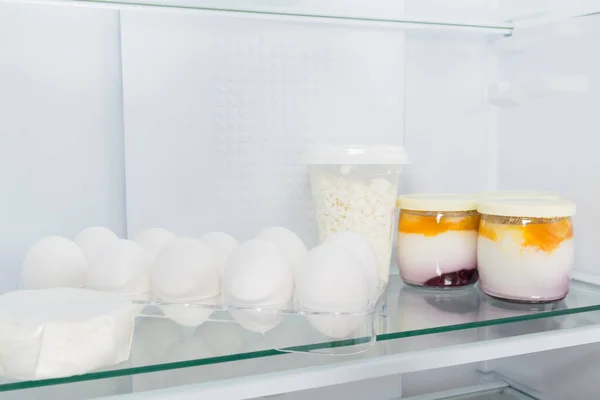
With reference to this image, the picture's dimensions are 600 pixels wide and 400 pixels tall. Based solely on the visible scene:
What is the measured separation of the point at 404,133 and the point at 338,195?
0.97 ft

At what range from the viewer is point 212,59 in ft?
3.11

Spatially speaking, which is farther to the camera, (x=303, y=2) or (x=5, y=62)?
(x=303, y=2)

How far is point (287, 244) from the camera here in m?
0.75

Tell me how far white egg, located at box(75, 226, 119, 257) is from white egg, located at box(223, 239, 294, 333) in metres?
0.18

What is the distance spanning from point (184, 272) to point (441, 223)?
349mm

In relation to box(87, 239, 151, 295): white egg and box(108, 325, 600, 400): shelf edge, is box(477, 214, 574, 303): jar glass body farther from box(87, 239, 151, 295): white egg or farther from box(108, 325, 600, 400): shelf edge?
box(87, 239, 151, 295): white egg

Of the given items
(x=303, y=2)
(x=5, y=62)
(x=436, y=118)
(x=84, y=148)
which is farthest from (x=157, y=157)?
(x=436, y=118)

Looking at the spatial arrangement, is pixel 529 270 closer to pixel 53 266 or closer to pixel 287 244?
pixel 287 244

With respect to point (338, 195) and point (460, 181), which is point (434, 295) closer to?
point (338, 195)

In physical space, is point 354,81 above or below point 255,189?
above

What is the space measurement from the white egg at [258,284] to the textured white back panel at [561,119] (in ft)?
1.71

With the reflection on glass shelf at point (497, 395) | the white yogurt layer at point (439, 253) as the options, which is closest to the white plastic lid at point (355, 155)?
the white yogurt layer at point (439, 253)

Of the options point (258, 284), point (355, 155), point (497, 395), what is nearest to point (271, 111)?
point (355, 155)

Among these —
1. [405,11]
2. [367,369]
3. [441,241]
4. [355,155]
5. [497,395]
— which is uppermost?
[405,11]
